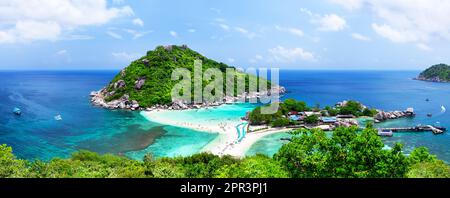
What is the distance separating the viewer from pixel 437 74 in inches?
3723

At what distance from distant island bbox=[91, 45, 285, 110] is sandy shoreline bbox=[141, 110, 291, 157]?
4141mm

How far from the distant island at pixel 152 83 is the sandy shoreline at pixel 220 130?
414cm

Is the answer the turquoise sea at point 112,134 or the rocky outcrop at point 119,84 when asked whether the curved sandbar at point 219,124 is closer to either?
the turquoise sea at point 112,134

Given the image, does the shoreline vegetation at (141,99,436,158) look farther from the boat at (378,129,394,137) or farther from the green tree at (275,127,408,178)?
the green tree at (275,127,408,178)

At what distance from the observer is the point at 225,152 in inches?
1003

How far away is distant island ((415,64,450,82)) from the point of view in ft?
299

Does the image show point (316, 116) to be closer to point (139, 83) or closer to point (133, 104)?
point (133, 104)

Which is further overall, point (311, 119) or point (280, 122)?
point (311, 119)

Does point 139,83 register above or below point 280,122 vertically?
above

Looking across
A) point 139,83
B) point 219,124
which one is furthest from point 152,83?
point 219,124

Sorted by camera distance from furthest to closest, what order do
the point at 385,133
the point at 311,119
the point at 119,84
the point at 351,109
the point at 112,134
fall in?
the point at 119,84 < the point at 351,109 < the point at 311,119 < the point at 112,134 < the point at 385,133

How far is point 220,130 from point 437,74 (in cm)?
8479
